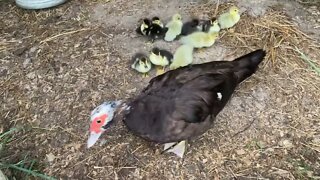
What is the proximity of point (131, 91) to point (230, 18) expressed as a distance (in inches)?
38.1

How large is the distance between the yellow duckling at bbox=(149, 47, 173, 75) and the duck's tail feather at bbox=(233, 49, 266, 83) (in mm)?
495

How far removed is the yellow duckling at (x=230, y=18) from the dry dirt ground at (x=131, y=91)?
70 millimetres

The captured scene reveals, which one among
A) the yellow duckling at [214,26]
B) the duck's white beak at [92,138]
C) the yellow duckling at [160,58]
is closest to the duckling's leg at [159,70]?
the yellow duckling at [160,58]

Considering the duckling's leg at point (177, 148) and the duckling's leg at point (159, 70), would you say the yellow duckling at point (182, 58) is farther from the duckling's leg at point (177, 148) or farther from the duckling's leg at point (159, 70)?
the duckling's leg at point (177, 148)

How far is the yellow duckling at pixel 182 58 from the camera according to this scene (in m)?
3.70

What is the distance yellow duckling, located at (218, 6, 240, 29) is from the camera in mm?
3963

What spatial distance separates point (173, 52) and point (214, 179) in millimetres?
1130

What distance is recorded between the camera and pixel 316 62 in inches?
149

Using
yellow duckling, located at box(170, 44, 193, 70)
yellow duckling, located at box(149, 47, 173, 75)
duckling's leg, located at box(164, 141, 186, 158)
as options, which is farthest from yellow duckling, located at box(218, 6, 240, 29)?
duckling's leg, located at box(164, 141, 186, 158)

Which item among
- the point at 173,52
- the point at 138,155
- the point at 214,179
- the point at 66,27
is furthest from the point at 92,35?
the point at 214,179

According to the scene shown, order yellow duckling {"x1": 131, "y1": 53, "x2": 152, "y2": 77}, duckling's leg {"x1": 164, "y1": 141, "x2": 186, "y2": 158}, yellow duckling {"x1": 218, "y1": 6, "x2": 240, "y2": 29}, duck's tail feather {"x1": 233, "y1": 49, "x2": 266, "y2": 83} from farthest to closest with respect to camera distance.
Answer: yellow duckling {"x1": 218, "y1": 6, "x2": 240, "y2": 29} < yellow duckling {"x1": 131, "y1": 53, "x2": 152, "y2": 77} < duck's tail feather {"x1": 233, "y1": 49, "x2": 266, "y2": 83} < duckling's leg {"x1": 164, "y1": 141, "x2": 186, "y2": 158}

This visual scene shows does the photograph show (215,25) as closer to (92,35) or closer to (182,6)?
(182,6)

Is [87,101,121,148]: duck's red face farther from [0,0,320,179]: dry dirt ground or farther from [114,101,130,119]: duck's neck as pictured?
[0,0,320,179]: dry dirt ground

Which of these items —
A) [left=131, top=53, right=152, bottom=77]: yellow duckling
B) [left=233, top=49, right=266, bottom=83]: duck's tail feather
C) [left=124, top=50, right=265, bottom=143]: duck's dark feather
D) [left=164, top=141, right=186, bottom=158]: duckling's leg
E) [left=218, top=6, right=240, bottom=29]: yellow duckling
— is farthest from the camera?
[left=218, top=6, right=240, bottom=29]: yellow duckling
